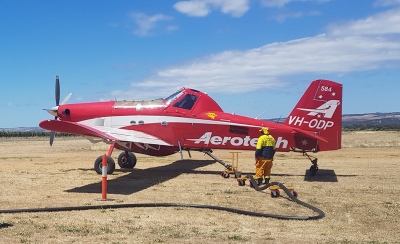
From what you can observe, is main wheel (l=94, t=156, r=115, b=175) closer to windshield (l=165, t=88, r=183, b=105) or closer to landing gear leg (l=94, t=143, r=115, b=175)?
landing gear leg (l=94, t=143, r=115, b=175)

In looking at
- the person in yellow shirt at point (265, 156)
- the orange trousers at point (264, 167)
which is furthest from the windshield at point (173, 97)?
the orange trousers at point (264, 167)

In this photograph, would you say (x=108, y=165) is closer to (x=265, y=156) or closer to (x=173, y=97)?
(x=173, y=97)

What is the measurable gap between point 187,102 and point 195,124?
1.05 meters

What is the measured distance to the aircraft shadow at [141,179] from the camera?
13898 millimetres

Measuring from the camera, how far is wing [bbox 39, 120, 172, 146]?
1441cm

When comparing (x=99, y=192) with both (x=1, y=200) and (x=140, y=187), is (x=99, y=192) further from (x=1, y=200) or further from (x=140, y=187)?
(x=1, y=200)

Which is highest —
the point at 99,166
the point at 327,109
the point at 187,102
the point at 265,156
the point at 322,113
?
the point at 187,102

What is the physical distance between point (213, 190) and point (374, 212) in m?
5.02

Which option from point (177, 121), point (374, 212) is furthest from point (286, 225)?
point (177, 121)

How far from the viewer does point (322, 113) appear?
1691 cm

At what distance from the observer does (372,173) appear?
1831cm

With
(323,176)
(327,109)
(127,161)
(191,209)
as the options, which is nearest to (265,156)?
(327,109)

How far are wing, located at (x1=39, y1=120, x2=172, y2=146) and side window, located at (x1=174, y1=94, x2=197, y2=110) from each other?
1.67 m

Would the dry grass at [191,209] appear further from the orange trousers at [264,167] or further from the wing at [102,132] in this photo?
the wing at [102,132]
